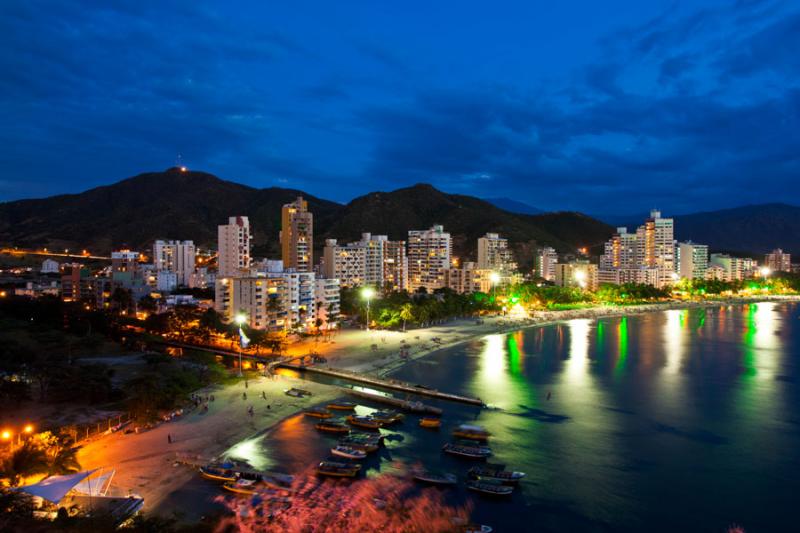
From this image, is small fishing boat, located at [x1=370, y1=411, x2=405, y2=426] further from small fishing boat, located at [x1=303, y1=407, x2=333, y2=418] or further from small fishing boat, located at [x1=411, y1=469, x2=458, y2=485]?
small fishing boat, located at [x1=411, y1=469, x2=458, y2=485]

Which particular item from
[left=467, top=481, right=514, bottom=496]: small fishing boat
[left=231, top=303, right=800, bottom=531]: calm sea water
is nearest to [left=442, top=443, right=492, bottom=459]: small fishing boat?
[left=231, top=303, right=800, bottom=531]: calm sea water

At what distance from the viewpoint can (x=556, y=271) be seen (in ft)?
371

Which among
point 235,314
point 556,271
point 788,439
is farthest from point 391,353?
point 556,271

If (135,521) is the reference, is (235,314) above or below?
above

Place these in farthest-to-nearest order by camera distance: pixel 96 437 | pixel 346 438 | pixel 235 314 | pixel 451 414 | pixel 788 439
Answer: pixel 235 314
pixel 451 414
pixel 788 439
pixel 346 438
pixel 96 437

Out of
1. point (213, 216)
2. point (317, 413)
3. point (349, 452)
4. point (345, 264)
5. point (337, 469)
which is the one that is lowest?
point (337, 469)

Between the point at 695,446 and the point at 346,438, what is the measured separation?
53.4 ft

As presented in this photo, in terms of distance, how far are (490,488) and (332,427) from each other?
29.2 ft

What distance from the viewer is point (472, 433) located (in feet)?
80.3

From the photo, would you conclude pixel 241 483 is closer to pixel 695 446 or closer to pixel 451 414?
pixel 451 414

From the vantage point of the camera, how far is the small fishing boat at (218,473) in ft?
63.0

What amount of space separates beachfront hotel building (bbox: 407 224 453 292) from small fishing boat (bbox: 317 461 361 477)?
69.8m

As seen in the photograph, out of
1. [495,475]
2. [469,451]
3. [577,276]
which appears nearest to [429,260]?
[577,276]

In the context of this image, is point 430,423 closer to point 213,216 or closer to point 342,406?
point 342,406
